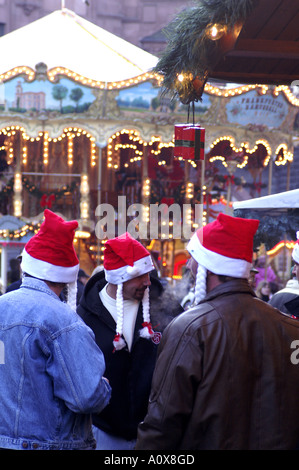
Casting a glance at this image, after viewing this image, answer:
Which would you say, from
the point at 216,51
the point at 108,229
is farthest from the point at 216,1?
the point at 108,229

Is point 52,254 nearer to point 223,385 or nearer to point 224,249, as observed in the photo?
point 224,249

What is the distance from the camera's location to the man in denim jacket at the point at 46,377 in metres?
3.38

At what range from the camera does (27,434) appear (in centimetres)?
337

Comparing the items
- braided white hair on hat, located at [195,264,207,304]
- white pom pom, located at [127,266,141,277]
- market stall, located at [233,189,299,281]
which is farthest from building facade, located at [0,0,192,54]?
braided white hair on hat, located at [195,264,207,304]

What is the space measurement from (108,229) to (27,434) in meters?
10.4

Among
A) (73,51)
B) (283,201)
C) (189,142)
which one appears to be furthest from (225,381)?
(73,51)

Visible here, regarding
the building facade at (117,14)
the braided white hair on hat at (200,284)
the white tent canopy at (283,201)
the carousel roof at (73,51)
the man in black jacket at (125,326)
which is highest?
the building facade at (117,14)

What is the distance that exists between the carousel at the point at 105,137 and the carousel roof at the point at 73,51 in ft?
0.10

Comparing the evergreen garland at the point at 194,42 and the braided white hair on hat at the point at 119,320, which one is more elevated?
the evergreen garland at the point at 194,42

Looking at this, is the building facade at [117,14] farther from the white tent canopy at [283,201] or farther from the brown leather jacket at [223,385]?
the brown leather jacket at [223,385]

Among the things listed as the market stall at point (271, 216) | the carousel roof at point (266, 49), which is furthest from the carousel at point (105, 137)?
the carousel roof at point (266, 49)

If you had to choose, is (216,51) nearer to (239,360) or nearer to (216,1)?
(216,1)

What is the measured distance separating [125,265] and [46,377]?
1.38 metres

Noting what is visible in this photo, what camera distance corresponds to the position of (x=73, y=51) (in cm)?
1485
